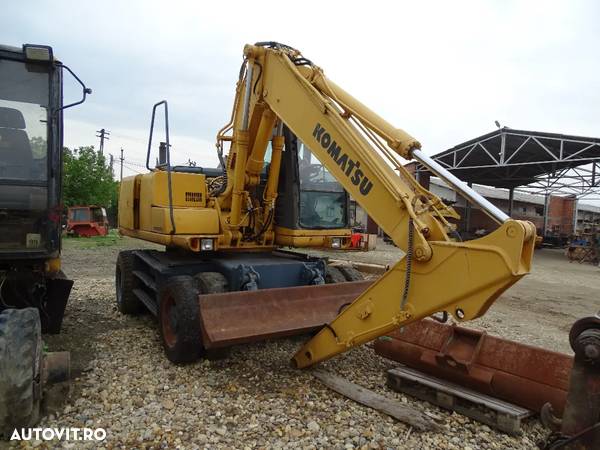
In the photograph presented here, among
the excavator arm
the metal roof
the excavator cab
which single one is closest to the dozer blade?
the excavator arm

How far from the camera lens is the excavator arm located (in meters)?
2.91

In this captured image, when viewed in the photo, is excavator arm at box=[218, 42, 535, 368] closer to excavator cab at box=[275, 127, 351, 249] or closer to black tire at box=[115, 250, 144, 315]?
excavator cab at box=[275, 127, 351, 249]

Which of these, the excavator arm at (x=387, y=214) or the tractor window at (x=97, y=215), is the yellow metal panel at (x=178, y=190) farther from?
the tractor window at (x=97, y=215)

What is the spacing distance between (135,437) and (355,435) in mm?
1594

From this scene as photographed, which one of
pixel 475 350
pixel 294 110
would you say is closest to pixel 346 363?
pixel 475 350

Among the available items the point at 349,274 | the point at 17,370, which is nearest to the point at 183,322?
the point at 17,370

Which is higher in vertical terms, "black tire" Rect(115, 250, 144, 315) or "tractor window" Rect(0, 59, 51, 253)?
"tractor window" Rect(0, 59, 51, 253)

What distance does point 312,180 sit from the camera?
5504 millimetres

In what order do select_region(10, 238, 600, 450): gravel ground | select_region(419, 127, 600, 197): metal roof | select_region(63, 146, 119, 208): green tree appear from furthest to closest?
select_region(63, 146, 119, 208): green tree < select_region(419, 127, 600, 197): metal roof < select_region(10, 238, 600, 450): gravel ground

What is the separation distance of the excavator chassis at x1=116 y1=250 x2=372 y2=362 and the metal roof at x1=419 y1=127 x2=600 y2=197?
51.0 ft
